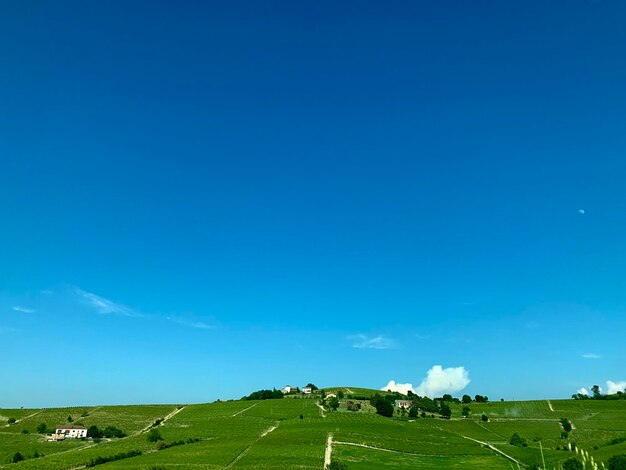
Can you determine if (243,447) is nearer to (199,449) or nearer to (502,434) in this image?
(199,449)

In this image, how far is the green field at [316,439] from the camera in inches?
3826

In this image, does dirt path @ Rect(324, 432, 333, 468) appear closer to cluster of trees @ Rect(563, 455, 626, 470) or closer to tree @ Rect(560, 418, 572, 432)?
cluster of trees @ Rect(563, 455, 626, 470)

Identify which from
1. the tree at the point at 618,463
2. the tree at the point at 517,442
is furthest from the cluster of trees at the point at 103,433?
the tree at the point at 618,463

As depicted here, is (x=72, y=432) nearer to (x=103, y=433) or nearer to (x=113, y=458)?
(x=103, y=433)

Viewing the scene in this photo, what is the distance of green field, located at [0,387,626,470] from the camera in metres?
97.2

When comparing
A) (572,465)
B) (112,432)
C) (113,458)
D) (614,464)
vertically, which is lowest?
(113,458)

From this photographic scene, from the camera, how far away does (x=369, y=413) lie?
179500mm

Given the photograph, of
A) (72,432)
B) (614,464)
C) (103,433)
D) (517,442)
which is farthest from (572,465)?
(72,432)

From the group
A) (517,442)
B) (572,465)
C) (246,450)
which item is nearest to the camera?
(572,465)

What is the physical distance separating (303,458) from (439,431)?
220 feet

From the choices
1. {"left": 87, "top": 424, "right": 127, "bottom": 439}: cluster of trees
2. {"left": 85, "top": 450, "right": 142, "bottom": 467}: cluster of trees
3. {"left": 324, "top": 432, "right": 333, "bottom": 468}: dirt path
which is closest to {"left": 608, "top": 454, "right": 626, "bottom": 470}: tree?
{"left": 324, "top": 432, "right": 333, "bottom": 468}: dirt path

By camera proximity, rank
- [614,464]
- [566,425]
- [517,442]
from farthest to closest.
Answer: [566,425], [517,442], [614,464]

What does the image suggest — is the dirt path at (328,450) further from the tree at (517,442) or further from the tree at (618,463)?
the tree at (517,442)

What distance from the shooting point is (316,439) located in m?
118
